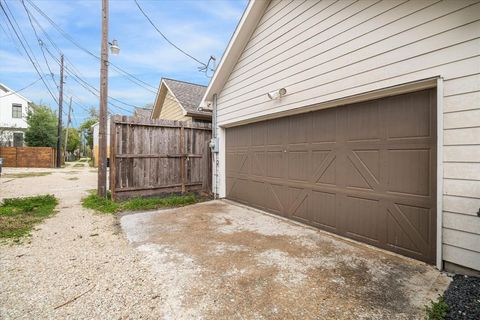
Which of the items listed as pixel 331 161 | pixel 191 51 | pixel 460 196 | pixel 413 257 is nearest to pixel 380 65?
pixel 331 161

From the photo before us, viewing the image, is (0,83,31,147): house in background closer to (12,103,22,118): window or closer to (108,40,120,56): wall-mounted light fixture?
(12,103,22,118): window

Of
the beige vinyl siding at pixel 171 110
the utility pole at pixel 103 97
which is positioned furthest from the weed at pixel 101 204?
the beige vinyl siding at pixel 171 110

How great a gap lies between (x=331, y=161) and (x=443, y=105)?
1.65 meters

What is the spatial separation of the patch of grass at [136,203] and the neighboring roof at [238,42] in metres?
3.17

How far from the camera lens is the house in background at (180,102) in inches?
353

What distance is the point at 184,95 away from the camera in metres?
10.2

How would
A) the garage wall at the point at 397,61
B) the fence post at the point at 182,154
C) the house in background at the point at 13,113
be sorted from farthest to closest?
the house in background at the point at 13,113, the fence post at the point at 182,154, the garage wall at the point at 397,61

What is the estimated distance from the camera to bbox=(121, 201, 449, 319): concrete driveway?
201 centimetres

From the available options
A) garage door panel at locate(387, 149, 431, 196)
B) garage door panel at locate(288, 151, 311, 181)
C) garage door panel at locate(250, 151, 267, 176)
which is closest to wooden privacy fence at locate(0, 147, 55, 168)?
garage door panel at locate(250, 151, 267, 176)

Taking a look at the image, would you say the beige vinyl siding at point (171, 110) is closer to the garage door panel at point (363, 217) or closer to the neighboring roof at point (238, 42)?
the neighboring roof at point (238, 42)

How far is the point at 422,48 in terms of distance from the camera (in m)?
2.83

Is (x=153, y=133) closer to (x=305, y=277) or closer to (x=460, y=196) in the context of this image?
(x=305, y=277)

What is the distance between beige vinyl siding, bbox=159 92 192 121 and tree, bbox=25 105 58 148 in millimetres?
14219

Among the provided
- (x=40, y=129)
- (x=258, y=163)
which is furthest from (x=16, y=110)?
(x=258, y=163)
